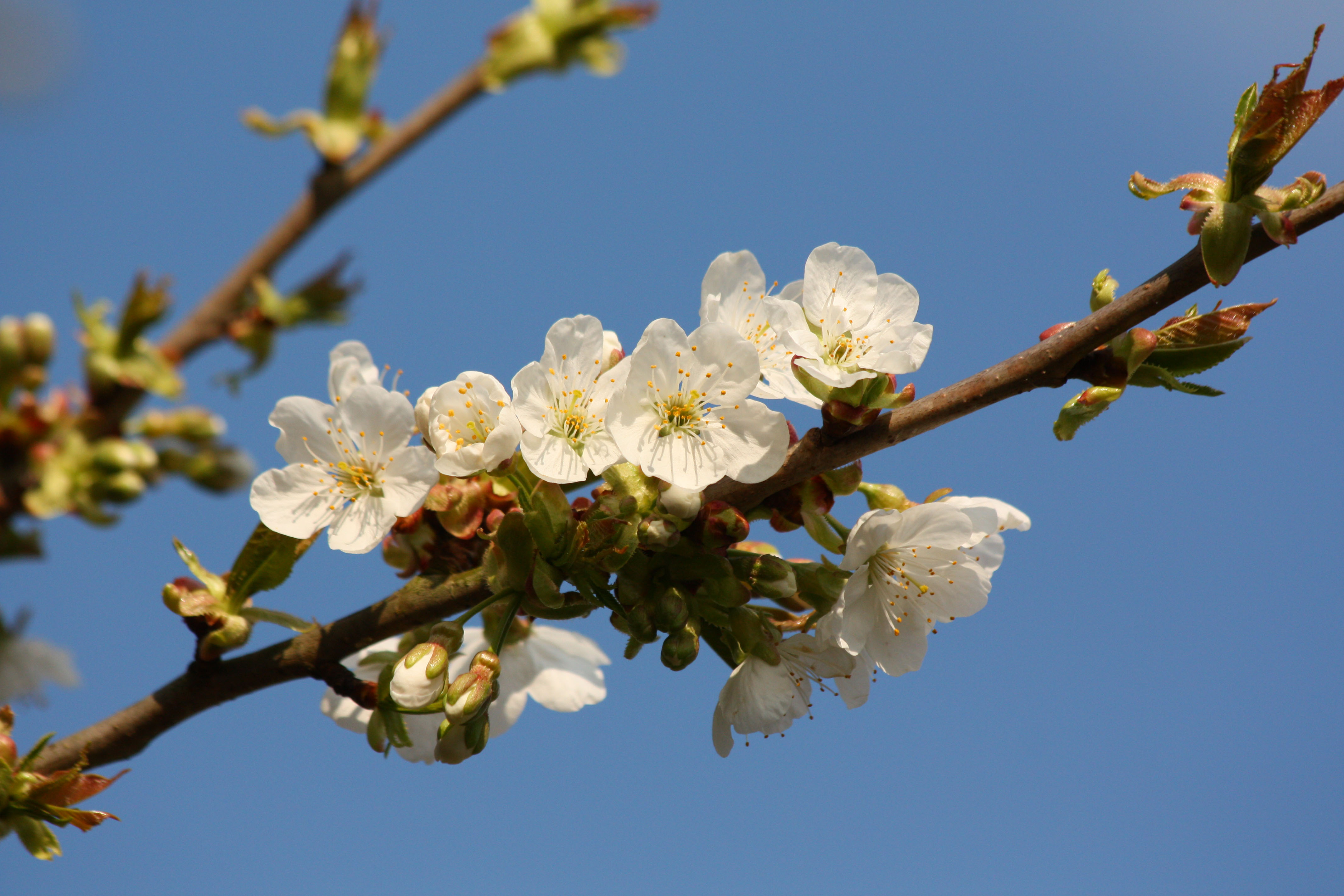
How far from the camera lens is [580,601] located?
1.52 m

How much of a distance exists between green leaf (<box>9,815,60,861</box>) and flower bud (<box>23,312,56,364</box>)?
78 centimetres

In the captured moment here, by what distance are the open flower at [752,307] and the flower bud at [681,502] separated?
27 centimetres

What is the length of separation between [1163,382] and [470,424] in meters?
1.09

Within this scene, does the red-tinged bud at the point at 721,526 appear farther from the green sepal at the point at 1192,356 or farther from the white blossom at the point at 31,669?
the white blossom at the point at 31,669

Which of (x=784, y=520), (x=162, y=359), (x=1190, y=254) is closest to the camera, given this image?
(x=1190, y=254)

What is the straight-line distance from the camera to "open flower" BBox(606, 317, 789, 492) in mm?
1482

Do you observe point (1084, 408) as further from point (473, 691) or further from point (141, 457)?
point (141, 457)

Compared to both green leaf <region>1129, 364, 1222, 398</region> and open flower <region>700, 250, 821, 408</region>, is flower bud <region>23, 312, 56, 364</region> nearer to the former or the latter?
open flower <region>700, 250, 821, 408</region>

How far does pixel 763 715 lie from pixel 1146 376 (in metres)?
0.81

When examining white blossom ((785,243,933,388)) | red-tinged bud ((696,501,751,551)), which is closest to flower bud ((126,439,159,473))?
red-tinged bud ((696,501,751,551))

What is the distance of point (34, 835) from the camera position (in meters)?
1.58

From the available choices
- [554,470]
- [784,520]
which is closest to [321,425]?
[554,470]

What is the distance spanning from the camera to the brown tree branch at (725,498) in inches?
54.9

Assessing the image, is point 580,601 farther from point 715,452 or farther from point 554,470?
point 715,452
